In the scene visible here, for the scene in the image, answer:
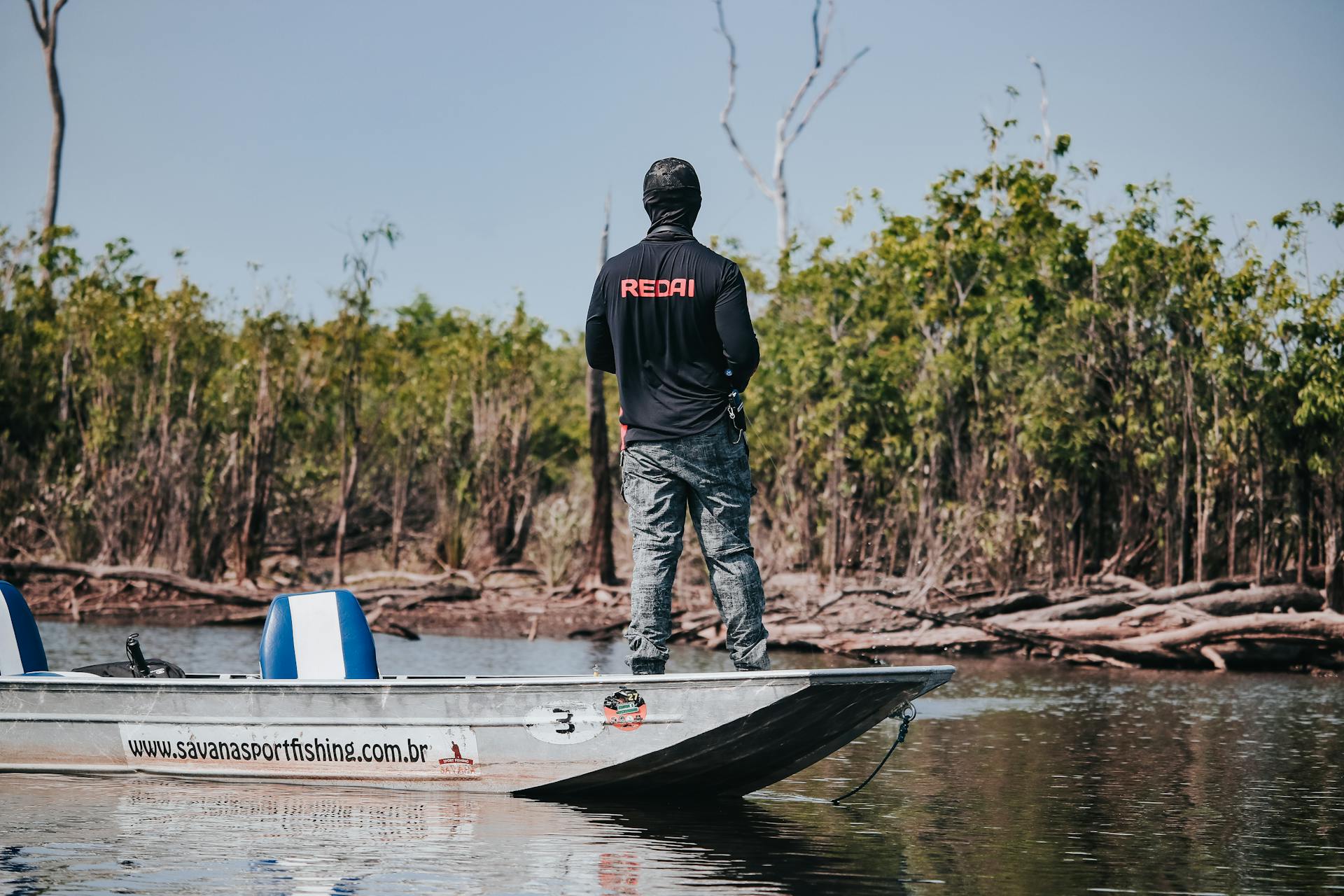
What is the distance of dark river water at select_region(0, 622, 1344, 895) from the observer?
5301mm

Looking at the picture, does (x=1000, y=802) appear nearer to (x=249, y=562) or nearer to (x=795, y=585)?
(x=795, y=585)

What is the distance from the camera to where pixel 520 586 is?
23.4m

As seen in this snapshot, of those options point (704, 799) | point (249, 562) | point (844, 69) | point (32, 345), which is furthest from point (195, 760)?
point (844, 69)

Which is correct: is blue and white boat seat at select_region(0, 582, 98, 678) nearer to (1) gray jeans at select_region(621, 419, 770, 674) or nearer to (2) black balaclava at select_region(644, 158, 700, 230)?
(1) gray jeans at select_region(621, 419, 770, 674)

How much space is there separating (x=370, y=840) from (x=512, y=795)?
3.77ft

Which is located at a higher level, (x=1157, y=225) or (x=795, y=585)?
(x=1157, y=225)

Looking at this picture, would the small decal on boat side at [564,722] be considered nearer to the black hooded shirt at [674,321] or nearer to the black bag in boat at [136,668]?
the black hooded shirt at [674,321]

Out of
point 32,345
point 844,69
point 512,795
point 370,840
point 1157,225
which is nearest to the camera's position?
point 370,840

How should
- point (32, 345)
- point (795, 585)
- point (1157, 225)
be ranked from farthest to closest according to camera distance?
point (32, 345) → point (795, 585) → point (1157, 225)

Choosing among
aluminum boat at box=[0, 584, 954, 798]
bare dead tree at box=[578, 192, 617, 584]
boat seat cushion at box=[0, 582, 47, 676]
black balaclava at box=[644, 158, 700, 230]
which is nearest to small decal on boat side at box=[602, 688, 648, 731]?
aluminum boat at box=[0, 584, 954, 798]

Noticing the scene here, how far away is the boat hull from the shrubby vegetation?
1216 centimetres

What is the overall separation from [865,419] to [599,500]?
14.7ft

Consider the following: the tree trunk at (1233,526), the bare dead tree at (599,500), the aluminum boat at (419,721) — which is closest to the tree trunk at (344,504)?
the bare dead tree at (599,500)

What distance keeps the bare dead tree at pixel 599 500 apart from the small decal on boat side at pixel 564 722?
1616 cm
